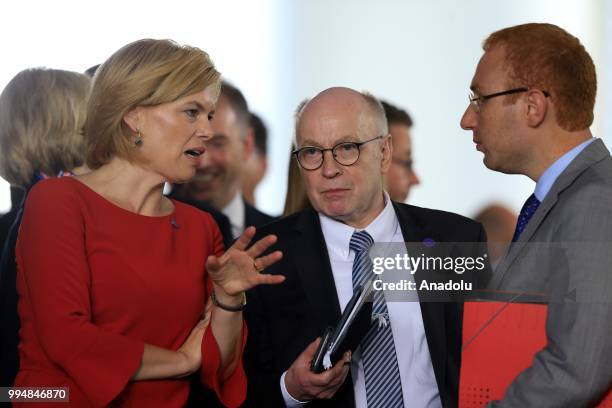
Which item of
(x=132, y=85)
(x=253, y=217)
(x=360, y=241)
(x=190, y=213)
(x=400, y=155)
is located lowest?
(x=253, y=217)

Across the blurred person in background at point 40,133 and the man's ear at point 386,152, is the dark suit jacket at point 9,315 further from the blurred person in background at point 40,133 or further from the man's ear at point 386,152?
the man's ear at point 386,152

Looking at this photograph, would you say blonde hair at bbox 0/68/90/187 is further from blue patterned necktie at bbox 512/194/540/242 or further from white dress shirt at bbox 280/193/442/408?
blue patterned necktie at bbox 512/194/540/242

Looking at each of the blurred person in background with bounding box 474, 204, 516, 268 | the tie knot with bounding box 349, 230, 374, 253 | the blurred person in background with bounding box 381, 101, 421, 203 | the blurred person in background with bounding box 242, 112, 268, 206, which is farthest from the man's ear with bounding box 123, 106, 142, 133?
the blurred person in background with bounding box 474, 204, 516, 268

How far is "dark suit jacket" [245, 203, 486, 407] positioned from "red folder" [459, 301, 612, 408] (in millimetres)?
269

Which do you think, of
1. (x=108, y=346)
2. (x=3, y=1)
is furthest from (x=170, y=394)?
(x=3, y=1)

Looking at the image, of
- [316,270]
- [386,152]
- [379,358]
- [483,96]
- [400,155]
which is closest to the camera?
[483,96]

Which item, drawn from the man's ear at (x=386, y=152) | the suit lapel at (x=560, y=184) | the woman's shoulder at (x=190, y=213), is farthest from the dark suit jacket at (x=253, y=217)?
the suit lapel at (x=560, y=184)

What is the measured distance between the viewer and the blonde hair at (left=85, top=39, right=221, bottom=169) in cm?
230

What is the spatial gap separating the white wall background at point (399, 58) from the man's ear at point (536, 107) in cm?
275

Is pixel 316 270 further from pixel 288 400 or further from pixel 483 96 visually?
pixel 483 96

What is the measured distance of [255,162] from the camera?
16.9 feet

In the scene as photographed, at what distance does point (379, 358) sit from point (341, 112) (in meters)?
0.82

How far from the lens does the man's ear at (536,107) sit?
2.29 m

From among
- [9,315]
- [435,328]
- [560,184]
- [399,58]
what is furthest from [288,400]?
[399,58]
